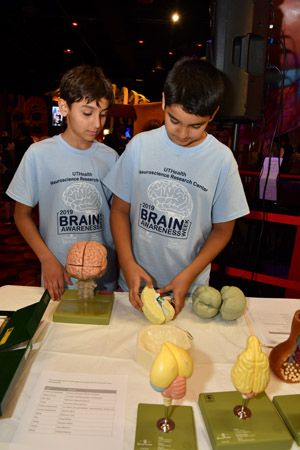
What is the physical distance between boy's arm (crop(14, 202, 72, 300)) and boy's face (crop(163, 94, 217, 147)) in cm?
71

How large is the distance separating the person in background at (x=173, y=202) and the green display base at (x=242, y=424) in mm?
526

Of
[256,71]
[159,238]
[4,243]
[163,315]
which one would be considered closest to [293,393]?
[163,315]

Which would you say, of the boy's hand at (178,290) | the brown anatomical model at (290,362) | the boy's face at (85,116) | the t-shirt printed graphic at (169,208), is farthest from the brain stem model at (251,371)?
the boy's face at (85,116)

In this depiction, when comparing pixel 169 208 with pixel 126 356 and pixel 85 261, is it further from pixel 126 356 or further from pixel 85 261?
pixel 126 356

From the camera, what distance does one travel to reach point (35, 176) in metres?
1.57

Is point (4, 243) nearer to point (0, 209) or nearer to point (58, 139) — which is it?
→ point (0, 209)

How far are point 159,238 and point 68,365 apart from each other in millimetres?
692

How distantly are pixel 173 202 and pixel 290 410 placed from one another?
865mm

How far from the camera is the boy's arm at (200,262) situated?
1.29 meters

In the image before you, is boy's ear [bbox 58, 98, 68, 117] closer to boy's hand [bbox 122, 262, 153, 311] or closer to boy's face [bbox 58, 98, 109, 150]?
boy's face [bbox 58, 98, 109, 150]

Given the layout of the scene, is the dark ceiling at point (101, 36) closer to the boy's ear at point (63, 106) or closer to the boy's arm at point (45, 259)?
the boy's ear at point (63, 106)

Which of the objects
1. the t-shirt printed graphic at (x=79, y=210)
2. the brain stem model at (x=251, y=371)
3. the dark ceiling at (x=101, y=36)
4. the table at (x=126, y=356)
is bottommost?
the table at (x=126, y=356)

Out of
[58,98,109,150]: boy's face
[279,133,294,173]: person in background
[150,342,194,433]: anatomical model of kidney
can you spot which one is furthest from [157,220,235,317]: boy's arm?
[279,133,294,173]: person in background

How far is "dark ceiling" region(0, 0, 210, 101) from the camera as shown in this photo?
5.96m
